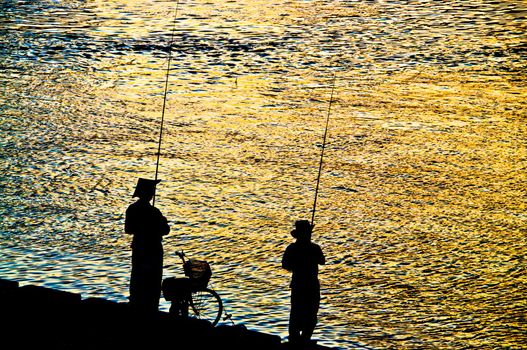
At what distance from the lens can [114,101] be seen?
1775cm

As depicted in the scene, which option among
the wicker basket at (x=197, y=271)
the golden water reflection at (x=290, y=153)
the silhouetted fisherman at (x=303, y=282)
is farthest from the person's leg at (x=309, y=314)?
the golden water reflection at (x=290, y=153)

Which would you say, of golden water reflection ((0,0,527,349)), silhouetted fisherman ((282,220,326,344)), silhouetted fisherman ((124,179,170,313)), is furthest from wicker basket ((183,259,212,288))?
golden water reflection ((0,0,527,349))

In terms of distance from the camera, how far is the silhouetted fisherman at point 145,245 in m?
8.16

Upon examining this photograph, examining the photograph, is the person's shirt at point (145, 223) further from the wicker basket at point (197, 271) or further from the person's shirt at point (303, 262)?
the person's shirt at point (303, 262)

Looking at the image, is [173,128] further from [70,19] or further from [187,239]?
[70,19]

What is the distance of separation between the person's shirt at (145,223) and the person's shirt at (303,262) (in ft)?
3.77

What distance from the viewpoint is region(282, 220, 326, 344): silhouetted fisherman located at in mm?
7789

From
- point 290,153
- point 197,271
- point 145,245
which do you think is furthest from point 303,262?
point 290,153

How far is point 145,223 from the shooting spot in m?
8.19

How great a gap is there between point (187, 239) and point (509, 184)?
510 centimetres

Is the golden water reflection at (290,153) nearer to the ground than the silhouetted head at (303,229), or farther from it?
nearer to the ground

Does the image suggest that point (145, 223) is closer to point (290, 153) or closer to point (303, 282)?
point (303, 282)

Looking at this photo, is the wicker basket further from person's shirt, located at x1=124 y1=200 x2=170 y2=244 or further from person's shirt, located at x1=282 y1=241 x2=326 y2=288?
person's shirt, located at x1=282 y1=241 x2=326 y2=288

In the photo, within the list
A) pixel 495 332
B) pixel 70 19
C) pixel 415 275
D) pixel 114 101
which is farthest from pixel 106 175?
pixel 70 19
